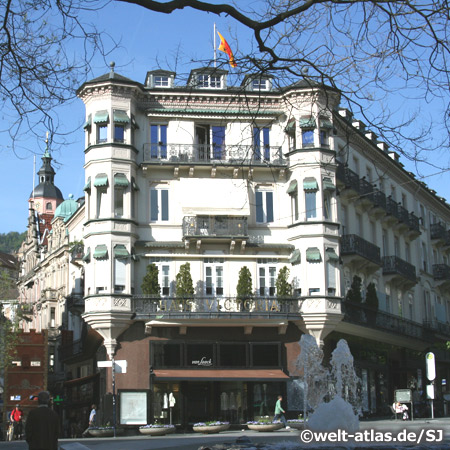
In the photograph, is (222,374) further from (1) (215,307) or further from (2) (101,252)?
(2) (101,252)

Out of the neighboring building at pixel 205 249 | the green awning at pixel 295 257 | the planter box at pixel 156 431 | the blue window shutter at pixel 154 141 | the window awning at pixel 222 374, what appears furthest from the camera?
the blue window shutter at pixel 154 141

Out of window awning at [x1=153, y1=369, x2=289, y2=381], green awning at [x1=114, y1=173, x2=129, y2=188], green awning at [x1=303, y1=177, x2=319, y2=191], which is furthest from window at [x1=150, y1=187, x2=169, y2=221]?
window awning at [x1=153, y1=369, x2=289, y2=381]

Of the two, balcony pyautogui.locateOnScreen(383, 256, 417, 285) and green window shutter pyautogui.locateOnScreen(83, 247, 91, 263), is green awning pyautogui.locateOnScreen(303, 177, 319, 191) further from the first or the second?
green window shutter pyautogui.locateOnScreen(83, 247, 91, 263)

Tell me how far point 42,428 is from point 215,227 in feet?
93.4

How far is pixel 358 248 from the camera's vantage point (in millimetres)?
43938

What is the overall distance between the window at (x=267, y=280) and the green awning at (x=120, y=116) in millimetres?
10008

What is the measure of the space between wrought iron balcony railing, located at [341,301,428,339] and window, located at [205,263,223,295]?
626cm

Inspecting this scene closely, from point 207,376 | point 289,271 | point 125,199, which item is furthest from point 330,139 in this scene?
point 207,376

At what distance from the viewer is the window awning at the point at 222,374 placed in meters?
38.4

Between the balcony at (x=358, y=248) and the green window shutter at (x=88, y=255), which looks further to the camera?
the balcony at (x=358, y=248)

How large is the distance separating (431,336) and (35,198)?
89.9 m

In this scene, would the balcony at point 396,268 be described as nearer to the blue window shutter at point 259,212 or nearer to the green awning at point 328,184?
the green awning at point 328,184

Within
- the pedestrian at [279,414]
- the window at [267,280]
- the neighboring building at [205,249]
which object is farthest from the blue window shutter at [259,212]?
the pedestrian at [279,414]

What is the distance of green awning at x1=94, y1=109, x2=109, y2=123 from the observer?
132 feet
